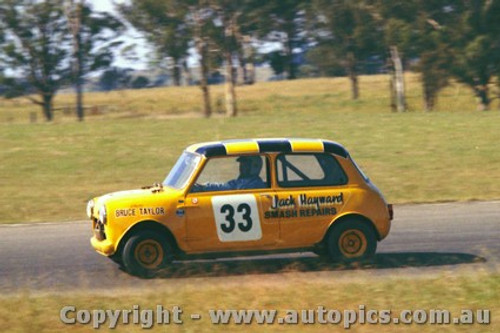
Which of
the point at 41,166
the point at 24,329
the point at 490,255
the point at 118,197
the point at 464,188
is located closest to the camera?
the point at 24,329

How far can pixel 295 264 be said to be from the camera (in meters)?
11.7

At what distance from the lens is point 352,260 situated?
1137 cm

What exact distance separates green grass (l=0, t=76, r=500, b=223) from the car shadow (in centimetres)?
582

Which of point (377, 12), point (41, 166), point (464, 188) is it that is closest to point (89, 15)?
point (377, 12)

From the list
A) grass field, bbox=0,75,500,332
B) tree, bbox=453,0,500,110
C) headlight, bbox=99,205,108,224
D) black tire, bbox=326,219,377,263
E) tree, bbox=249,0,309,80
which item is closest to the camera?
grass field, bbox=0,75,500,332

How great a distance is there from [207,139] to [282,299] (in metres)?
19.6

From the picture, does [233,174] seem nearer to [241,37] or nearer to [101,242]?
[101,242]

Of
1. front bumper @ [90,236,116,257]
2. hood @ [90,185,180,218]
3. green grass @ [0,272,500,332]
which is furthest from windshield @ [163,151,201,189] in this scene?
green grass @ [0,272,500,332]

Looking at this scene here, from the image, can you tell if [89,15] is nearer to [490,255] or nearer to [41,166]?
[41,166]

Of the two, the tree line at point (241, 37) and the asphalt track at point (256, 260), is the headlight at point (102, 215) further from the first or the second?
the tree line at point (241, 37)

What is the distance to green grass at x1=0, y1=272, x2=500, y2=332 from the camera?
25.9 feet

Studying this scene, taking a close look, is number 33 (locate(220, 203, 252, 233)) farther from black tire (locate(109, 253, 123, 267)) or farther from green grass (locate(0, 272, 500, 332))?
black tire (locate(109, 253, 123, 267))

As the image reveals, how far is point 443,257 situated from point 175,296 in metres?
4.11

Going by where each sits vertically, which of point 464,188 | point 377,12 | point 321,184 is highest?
point 377,12
